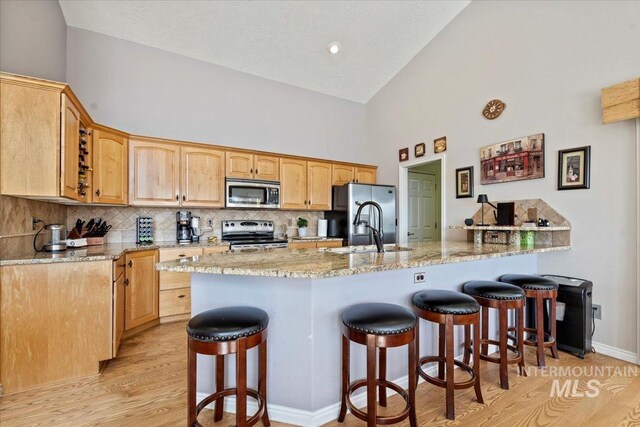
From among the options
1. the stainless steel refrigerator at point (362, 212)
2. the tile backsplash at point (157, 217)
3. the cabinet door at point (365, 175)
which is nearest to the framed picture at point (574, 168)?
the stainless steel refrigerator at point (362, 212)

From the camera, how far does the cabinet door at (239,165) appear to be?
3.80 m

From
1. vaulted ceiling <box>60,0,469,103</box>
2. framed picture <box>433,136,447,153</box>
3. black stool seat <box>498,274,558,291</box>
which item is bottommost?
black stool seat <box>498,274,558,291</box>

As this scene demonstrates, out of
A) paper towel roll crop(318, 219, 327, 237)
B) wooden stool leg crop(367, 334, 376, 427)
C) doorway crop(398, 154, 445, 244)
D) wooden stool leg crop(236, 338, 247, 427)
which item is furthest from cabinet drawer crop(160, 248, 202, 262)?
doorway crop(398, 154, 445, 244)

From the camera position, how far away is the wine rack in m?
2.51

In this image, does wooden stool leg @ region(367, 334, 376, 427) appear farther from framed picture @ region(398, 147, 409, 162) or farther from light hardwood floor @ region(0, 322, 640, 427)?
framed picture @ region(398, 147, 409, 162)

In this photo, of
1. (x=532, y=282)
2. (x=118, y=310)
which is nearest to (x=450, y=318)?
(x=532, y=282)

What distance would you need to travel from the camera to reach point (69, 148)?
2.17 metres

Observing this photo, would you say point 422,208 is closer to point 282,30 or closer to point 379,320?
point 282,30

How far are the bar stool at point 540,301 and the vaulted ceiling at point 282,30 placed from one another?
3368 millimetres

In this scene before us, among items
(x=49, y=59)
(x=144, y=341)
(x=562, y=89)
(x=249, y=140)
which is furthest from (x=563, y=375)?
(x=49, y=59)

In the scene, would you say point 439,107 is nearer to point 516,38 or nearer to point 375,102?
point 516,38

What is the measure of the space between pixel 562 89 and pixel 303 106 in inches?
131

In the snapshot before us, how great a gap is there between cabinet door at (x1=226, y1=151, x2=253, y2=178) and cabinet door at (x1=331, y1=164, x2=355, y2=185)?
1387 mm

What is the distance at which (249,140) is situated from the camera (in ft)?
14.0
